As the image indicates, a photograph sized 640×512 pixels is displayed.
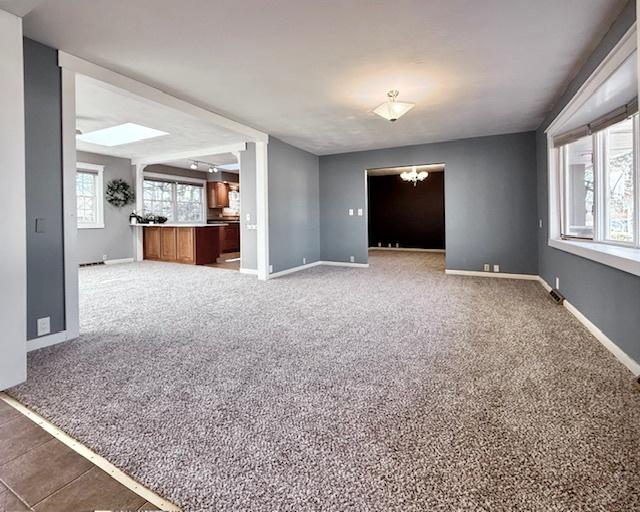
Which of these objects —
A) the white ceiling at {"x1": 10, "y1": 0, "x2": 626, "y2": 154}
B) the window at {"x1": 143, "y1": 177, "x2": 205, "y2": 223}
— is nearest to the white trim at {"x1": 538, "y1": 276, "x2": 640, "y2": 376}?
the white ceiling at {"x1": 10, "y1": 0, "x2": 626, "y2": 154}

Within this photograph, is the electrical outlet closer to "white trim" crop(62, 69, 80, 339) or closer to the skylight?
"white trim" crop(62, 69, 80, 339)

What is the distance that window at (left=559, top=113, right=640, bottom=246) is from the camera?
3012 millimetres

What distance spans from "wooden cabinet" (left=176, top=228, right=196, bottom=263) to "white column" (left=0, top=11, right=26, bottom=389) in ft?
18.1

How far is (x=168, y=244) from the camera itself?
7.96 meters

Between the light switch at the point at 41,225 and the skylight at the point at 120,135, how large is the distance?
10.9ft

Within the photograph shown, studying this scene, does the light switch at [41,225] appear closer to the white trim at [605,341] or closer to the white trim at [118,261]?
the white trim at [605,341]

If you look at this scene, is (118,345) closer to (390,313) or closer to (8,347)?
(8,347)

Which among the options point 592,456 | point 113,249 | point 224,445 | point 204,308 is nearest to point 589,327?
point 592,456

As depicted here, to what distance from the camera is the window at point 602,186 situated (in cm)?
301

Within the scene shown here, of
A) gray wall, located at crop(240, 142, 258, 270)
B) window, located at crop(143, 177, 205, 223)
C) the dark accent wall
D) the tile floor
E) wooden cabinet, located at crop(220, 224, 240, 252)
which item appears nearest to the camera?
the tile floor

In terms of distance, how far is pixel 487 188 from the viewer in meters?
5.87

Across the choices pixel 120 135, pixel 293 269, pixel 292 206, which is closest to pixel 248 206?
pixel 292 206

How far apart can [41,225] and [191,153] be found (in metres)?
→ 5.06

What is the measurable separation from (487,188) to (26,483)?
642cm
